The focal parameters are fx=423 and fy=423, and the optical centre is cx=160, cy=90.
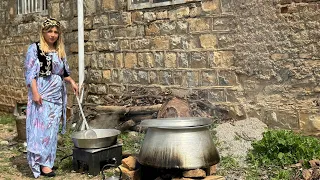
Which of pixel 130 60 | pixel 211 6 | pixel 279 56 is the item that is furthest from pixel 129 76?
pixel 279 56

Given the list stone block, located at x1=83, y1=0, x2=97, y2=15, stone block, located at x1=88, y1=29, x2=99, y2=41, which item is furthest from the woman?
stone block, located at x1=83, y1=0, x2=97, y2=15

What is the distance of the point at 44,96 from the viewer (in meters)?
4.98

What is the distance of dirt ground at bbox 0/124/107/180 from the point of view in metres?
5.05

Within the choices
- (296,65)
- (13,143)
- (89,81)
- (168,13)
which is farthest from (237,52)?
(13,143)

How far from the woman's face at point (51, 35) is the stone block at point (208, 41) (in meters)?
2.23

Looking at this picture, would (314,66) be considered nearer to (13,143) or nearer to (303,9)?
(303,9)

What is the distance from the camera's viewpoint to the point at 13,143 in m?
6.98

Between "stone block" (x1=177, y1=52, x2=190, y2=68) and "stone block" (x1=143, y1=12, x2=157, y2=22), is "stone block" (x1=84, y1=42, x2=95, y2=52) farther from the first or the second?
"stone block" (x1=177, y1=52, x2=190, y2=68)

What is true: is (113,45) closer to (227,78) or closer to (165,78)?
(165,78)

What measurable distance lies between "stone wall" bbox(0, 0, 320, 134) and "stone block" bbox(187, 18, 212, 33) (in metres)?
0.01

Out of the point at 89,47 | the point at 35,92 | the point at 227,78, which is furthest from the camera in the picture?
the point at 89,47

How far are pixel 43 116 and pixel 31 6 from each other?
16.2ft

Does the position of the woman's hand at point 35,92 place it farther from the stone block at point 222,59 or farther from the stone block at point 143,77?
the stone block at point 222,59

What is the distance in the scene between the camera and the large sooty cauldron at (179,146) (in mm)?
3941
